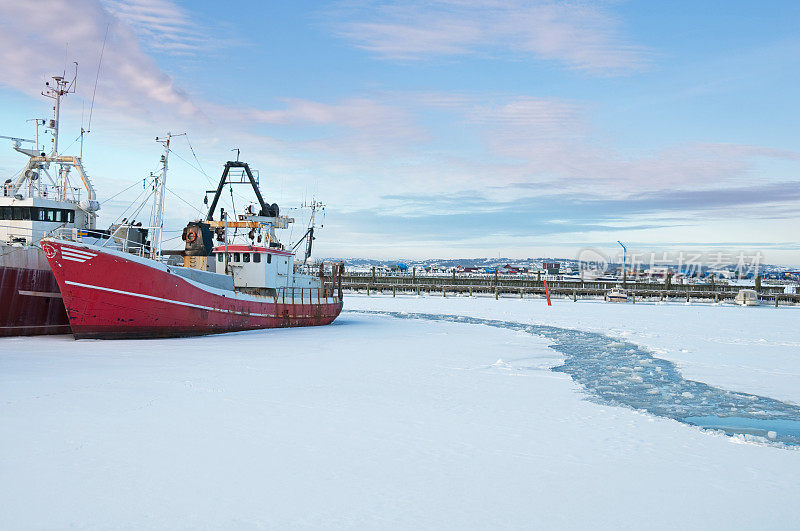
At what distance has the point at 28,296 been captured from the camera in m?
20.5

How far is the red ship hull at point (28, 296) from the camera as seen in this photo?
19688 millimetres

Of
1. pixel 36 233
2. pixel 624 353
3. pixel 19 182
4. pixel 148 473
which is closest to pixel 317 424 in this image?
pixel 148 473

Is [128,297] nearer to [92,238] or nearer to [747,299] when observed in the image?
[92,238]

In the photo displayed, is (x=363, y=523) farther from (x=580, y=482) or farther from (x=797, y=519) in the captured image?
(x=797, y=519)

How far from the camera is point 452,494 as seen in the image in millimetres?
6312

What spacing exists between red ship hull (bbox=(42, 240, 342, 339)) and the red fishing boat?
31mm

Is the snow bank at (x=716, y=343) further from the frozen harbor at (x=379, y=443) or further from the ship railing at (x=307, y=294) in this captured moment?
the ship railing at (x=307, y=294)

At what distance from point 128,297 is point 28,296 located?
13.5ft

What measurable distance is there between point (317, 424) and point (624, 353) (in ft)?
46.4

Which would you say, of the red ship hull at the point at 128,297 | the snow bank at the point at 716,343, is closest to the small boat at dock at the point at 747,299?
the snow bank at the point at 716,343

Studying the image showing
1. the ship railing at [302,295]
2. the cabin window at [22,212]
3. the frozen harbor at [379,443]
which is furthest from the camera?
the ship railing at [302,295]

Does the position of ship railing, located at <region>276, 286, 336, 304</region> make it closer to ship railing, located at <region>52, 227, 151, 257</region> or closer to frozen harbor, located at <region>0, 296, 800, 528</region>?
ship railing, located at <region>52, 227, 151, 257</region>

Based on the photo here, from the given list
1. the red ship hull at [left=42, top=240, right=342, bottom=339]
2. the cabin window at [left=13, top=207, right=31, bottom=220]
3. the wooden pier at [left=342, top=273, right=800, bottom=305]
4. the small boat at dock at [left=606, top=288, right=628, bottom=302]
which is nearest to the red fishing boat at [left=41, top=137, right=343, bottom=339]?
the red ship hull at [left=42, top=240, right=342, bottom=339]

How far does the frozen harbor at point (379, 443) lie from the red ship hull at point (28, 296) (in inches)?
183
